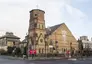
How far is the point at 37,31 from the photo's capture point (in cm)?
7756

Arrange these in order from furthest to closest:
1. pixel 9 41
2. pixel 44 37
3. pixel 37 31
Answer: pixel 9 41 < pixel 44 37 < pixel 37 31

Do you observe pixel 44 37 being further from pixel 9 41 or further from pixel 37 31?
pixel 9 41

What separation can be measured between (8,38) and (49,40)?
56392mm

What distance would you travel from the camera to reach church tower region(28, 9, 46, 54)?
253 ft

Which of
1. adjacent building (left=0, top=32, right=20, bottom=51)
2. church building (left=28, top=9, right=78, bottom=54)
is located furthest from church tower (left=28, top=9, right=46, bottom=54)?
adjacent building (left=0, top=32, right=20, bottom=51)

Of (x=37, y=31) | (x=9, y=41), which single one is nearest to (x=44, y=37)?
(x=37, y=31)

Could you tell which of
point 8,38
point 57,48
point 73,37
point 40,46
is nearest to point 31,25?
point 40,46

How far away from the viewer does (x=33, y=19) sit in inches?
3083

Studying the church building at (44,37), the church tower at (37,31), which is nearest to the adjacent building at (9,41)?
the church building at (44,37)

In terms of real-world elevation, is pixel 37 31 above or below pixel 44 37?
above

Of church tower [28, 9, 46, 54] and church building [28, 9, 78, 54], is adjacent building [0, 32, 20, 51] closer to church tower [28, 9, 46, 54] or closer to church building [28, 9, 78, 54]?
church building [28, 9, 78, 54]

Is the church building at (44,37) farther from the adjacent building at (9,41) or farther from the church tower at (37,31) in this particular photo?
the adjacent building at (9,41)

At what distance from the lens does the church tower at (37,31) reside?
77062 mm

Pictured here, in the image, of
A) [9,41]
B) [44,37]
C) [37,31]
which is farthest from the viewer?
[9,41]
